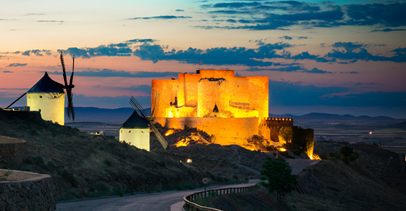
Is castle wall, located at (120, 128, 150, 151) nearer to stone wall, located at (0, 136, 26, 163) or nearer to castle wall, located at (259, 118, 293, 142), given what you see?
stone wall, located at (0, 136, 26, 163)

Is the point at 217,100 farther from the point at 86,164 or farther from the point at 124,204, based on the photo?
the point at 124,204

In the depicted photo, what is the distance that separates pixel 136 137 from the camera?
4822 centimetres

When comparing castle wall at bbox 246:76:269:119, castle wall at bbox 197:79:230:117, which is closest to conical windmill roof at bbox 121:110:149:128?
castle wall at bbox 197:79:230:117

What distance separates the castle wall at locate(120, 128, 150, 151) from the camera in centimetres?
4800

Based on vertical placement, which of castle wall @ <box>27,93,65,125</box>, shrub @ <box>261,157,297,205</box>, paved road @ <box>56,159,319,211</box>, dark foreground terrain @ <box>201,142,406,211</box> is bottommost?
dark foreground terrain @ <box>201,142,406,211</box>

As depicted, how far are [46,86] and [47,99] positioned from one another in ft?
4.03

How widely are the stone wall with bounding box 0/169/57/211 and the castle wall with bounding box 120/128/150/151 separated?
3229cm

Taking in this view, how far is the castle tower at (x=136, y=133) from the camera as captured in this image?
158 ft

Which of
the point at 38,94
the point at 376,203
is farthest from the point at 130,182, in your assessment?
the point at 376,203

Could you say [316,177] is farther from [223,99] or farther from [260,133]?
[223,99]

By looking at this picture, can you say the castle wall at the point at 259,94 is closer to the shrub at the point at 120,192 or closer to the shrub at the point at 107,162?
the shrub at the point at 107,162

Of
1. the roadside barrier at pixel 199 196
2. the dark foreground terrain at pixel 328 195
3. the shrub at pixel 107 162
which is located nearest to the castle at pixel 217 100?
the dark foreground terrain at pixel 328 195

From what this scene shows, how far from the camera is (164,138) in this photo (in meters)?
64.7

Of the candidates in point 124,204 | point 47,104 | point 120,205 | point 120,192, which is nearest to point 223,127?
point 47,104
